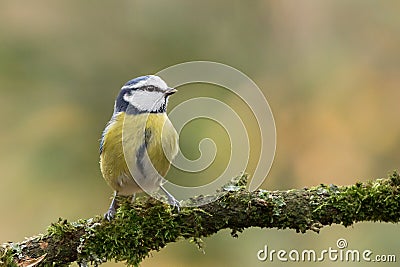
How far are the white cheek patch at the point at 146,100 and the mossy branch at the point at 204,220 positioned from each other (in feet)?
2.03

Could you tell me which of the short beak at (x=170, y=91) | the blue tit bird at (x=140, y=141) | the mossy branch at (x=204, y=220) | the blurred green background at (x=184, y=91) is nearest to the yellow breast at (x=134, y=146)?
the blue tit bird at (x=140, y=141)

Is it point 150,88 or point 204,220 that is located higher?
point 150,88

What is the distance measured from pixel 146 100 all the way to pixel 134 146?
0.85 feet

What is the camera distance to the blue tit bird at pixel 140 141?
288 cm

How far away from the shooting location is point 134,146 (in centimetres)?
290

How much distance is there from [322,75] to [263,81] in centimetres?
46

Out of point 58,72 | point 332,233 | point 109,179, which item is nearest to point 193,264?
point 332,233

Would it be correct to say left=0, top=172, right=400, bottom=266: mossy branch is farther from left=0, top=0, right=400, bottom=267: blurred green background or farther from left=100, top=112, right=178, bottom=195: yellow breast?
left=0, top=0, right=400, bottom=267: blurred green background

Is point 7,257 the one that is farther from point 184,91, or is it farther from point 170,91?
point 184,91

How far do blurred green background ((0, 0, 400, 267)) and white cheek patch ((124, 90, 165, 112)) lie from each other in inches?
78.8

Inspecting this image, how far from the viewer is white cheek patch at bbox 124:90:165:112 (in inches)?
119

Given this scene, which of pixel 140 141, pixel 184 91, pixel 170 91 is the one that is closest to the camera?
pixel 140 141

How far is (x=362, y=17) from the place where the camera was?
540 cm

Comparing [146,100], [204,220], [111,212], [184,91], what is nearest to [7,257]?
[111,212]
